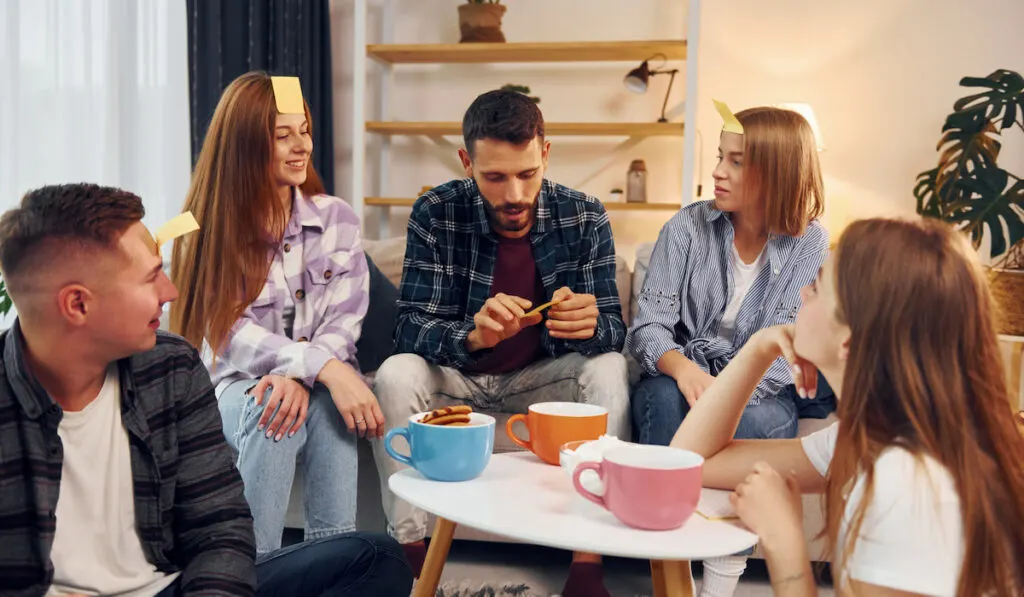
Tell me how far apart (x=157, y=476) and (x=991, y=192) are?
286 cm

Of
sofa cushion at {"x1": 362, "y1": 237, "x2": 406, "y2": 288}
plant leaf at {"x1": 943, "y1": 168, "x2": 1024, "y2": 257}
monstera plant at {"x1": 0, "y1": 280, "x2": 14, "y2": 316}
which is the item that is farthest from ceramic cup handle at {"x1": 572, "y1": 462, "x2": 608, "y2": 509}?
plant leaf at {"x1": 943, "y1": 168, "x2": 1024, "y2": 257}

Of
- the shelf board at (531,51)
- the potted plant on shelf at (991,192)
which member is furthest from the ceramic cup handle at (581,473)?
the shelf board at (531,51)

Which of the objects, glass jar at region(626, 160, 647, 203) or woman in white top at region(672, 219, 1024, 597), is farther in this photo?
glass jar at region(626, 160, 647, 203)

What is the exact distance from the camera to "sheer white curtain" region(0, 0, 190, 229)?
2770 millimetres

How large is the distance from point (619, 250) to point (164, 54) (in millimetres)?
2125

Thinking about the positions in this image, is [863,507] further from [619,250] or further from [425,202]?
[619,250]

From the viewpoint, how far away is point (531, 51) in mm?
3664

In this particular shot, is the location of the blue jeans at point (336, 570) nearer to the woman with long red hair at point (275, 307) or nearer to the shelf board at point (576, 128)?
the woman with long red hair at point (275, 307)

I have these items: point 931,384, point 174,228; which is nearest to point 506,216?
point 174,228

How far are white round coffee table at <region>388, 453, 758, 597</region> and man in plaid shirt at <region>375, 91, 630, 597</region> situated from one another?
0.62 metres

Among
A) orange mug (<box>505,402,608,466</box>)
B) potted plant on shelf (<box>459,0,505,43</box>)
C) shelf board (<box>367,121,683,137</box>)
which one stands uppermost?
potted plant on shelf (<box>459,0,505,43</box>)

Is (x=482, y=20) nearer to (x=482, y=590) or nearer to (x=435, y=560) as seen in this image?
(x=482, y=590)

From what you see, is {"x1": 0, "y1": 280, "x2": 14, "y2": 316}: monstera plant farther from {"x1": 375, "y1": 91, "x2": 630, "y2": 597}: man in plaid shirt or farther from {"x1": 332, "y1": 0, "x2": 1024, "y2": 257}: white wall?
{"x1": 332, "y1": 0, "x2": 1024, "y2": 257}: white wall

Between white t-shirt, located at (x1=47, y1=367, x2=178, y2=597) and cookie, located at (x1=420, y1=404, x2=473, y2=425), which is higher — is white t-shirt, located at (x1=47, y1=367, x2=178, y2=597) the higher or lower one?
the lower one
